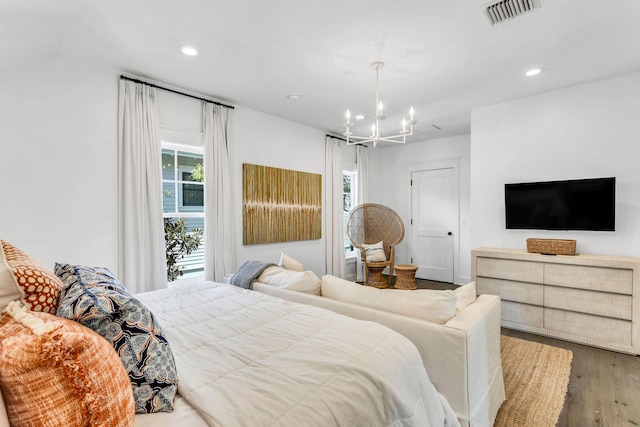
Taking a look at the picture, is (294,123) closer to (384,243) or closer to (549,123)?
(384,243)

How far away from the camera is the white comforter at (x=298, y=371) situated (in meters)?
0.95

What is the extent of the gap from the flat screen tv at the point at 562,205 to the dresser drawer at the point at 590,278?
1.63ft

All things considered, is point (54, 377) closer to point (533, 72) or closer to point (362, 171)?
point (533, 72)

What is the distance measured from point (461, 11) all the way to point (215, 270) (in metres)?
3.39

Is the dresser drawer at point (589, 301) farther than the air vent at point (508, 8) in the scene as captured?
Yes

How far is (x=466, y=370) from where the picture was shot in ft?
4.81

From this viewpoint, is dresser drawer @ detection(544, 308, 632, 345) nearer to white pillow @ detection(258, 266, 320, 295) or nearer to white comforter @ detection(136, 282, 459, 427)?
white comforter @ detection(136, 282, 459, 427)

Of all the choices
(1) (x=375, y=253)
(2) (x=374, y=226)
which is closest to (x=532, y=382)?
(1) (x=375, y=253)

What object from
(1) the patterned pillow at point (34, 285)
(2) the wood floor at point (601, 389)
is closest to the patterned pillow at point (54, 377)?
(1) the patterned pillow at point (34, 285)

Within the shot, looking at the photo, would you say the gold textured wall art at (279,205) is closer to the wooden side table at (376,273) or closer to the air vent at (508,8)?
the wooden side table at (376,273)

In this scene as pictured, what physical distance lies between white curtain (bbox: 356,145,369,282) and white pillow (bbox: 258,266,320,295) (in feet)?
11.4

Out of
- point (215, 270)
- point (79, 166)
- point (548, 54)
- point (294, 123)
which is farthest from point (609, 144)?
point (79, 166)

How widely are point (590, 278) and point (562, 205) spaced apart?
0.85 m

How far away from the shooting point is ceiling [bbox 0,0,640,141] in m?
2.04
